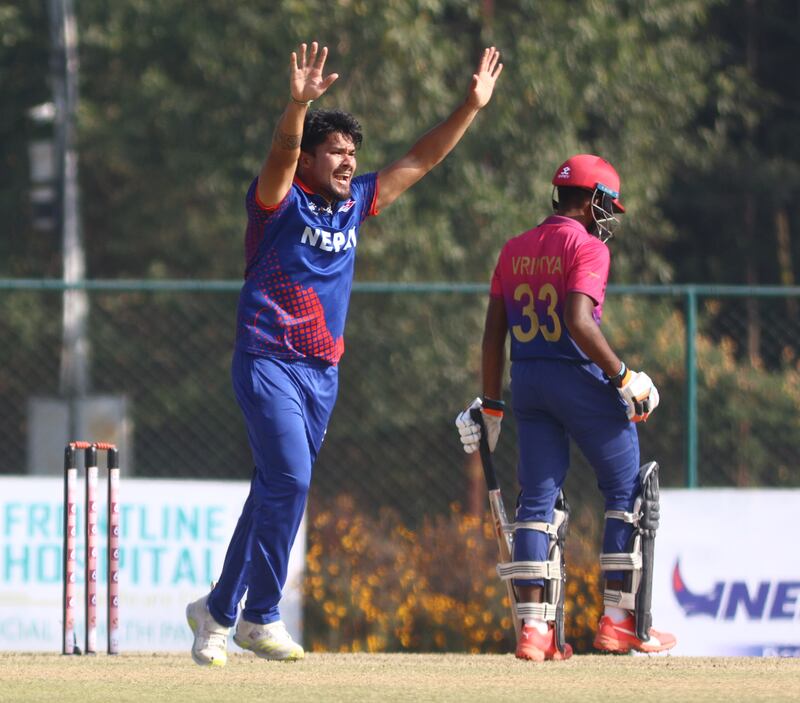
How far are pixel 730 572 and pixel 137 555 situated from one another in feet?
10.2

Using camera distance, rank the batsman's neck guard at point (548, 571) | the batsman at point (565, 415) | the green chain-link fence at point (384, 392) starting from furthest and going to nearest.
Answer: the green chain-link fence at point (384, 392)
the batsman's neck guard at point (548, 571)
the batsman at point (565, 415)

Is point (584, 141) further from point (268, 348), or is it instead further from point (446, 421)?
point (268, 348)

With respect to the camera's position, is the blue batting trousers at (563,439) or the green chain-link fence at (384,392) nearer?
the blue batting trousers at (563,439)

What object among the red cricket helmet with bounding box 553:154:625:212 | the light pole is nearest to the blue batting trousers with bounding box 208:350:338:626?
the red cricket helmet with bounding box 553:154:625:212

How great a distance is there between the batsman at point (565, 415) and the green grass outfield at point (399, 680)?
0.77ft

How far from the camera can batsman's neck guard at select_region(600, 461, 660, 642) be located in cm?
677

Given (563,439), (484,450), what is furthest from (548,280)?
(484,450)

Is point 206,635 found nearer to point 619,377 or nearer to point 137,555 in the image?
point 619,377

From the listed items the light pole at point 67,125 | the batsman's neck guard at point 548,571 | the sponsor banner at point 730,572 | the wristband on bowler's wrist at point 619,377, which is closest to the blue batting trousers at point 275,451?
the batsman's neck guard at point 548,571

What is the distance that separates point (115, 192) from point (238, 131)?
15.8 feet

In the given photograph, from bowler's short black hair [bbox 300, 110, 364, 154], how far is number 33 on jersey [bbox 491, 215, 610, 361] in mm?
818

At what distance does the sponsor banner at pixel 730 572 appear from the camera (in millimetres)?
8969

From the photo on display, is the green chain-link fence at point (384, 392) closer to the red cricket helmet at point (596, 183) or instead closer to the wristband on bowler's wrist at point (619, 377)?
the red cricket helmet at point (596, 183)

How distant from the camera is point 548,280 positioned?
661 cm
